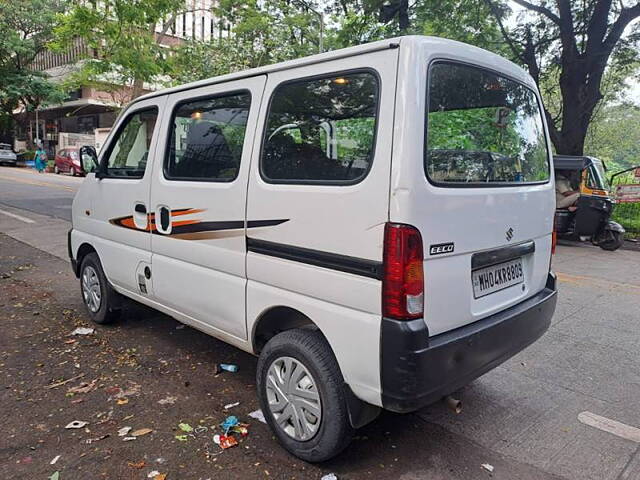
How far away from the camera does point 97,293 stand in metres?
4.50

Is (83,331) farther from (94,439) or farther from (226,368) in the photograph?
(94,439)

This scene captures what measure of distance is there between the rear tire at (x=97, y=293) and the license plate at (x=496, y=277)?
3.21 metres

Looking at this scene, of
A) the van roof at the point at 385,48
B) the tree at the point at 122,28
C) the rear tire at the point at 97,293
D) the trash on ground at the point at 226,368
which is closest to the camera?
the van roof at the point at 385,48

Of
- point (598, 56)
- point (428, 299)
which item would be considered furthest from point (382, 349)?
point (598, 56)

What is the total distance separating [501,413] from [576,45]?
12.1 m

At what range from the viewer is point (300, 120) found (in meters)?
2.65

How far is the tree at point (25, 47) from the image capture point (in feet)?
90.5

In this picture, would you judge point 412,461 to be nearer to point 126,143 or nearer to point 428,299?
point 428,299

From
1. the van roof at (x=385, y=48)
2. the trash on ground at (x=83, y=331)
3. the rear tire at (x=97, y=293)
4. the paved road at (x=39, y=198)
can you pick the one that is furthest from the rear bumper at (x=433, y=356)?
the paved road at (x=39, y=198)

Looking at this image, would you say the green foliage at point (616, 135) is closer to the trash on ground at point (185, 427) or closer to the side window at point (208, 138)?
the side window at point (208, 138)

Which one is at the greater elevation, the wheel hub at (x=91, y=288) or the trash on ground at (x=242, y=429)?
the wheel hub at (x=91, y=288)

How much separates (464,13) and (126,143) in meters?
11.3

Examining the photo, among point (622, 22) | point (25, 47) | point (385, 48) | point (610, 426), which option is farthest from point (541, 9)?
point (25, 47)

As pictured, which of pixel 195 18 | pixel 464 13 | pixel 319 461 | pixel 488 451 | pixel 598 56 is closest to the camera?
pixel 319 461
